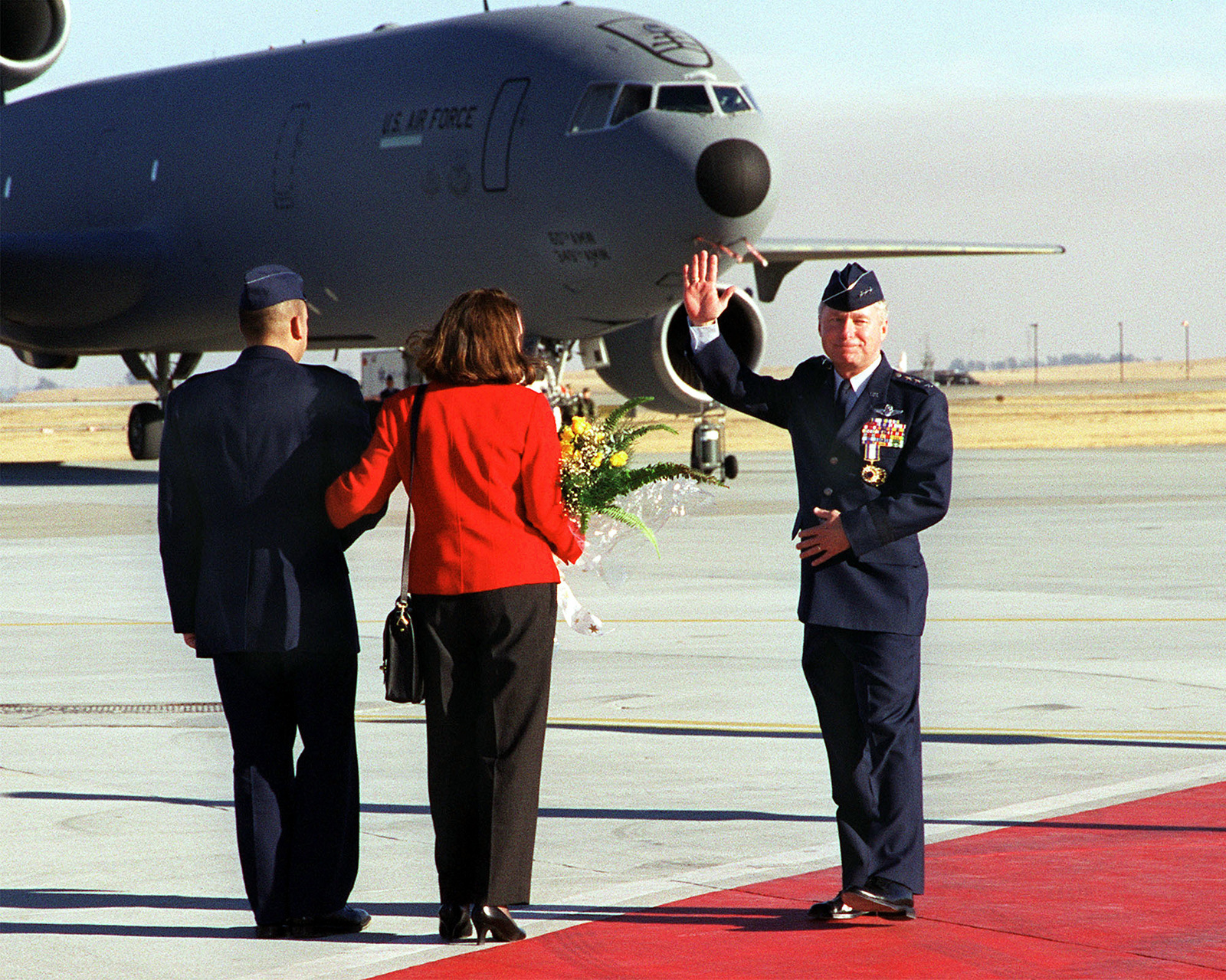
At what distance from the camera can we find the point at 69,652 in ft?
33.9

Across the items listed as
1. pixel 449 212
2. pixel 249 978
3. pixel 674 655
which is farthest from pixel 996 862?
pixel 449 212

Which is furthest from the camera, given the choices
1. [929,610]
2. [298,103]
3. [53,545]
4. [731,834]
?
[298,103]

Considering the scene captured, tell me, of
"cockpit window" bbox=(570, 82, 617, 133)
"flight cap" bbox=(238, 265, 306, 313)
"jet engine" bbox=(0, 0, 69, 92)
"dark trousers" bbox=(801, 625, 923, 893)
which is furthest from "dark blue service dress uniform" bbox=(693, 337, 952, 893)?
"jet engine" bbox=(0, 0, 69, 92)

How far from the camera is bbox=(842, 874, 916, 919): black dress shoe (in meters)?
4.85

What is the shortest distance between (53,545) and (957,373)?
171784mm

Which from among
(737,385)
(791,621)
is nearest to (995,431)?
(791,621)

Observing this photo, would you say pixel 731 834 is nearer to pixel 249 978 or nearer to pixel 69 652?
pixel 249 978

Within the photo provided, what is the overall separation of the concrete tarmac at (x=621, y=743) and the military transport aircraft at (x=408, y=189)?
6021 millimetres

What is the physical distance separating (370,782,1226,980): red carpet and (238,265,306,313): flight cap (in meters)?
1.81

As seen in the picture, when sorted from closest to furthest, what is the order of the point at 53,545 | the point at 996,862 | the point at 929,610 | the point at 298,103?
1. the point at 996,862
2. the point at 929,610
3. the point at 53,545
4. the point at 298,103

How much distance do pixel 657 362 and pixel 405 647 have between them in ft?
61.8

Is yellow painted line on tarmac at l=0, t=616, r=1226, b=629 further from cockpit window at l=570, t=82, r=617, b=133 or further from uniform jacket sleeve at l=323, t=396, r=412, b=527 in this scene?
cockpit window at l=570, t=82, r=617, b=133

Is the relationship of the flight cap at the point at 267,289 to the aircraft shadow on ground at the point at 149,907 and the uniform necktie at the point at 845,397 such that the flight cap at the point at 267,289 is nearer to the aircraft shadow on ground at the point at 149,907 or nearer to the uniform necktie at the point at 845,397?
the uniform necktie at the point at 845,397

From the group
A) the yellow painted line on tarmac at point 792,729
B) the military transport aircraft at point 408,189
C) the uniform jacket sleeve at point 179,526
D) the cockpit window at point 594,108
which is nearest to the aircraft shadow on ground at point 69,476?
the military transport aircraft at point 408,189
